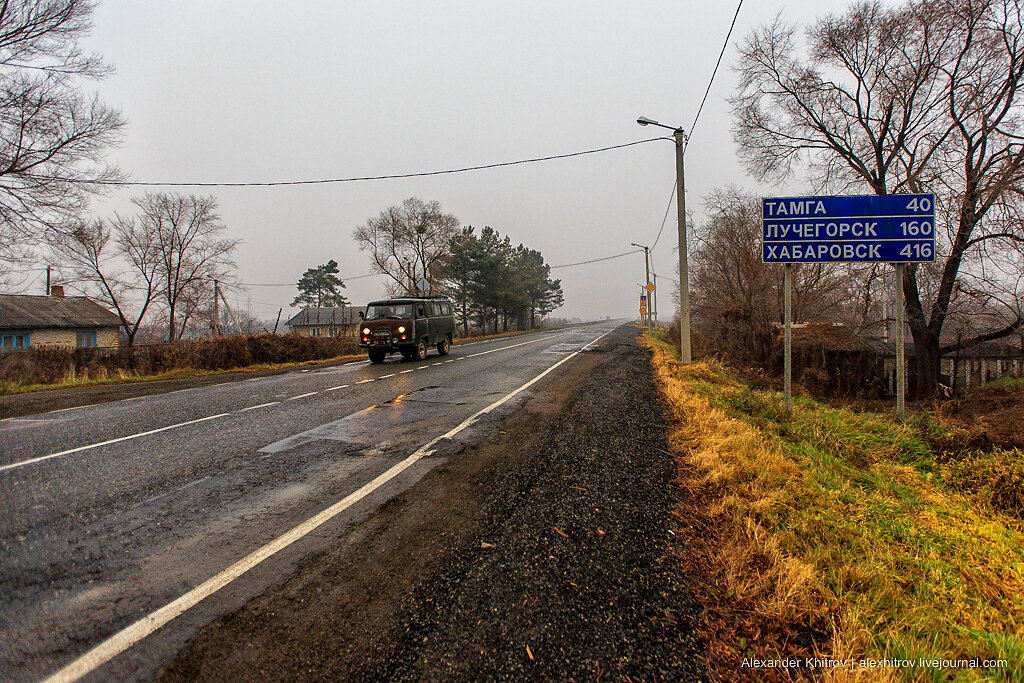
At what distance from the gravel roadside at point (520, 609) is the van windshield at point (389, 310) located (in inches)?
509

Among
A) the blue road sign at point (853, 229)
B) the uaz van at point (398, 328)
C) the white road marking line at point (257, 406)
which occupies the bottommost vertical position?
the white road marking line at point (257, 406)

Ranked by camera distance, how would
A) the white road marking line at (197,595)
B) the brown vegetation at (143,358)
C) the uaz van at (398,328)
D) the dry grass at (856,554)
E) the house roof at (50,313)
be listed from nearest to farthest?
the white road marking line at (197,595) < the dry grass at (856,554) < the brown vegetation at (143,358) < the uaz van at (398,328) < the house roof at (50,313)

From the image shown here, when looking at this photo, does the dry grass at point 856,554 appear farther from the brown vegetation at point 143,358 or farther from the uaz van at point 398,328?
the brown vegetation at point 143,358

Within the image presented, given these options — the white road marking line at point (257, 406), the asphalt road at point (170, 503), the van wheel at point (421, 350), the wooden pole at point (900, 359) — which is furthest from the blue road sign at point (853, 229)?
the van wheel at point (421, 350)

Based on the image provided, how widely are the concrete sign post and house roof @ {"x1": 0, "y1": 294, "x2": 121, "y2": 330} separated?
1996 inches

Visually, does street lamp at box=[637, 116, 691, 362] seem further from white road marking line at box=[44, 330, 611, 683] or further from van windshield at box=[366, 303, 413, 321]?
white road marking line at box=[44, 330, 611, 683]

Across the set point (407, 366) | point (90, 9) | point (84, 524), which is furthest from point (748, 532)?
point (90, 9)

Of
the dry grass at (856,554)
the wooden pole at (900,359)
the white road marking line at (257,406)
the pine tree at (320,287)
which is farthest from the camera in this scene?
the pine tree at (320,287)

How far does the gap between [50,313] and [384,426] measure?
167 feet

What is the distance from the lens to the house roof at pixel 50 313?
36.2 metres

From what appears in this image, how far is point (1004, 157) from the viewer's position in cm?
1283

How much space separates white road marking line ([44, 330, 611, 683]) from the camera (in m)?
1.95

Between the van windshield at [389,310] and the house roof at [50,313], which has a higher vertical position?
the house roof at [50,313]

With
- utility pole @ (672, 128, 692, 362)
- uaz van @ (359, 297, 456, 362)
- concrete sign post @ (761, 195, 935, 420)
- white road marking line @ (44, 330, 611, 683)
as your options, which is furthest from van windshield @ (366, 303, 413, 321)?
white road marking line @ (44, 330, 611, 683)
